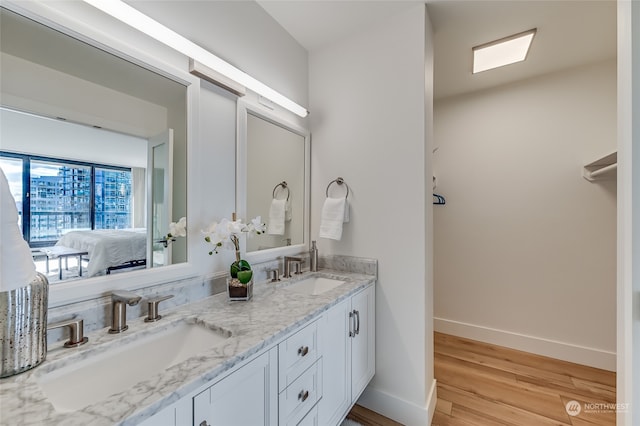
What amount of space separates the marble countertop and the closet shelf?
2.14 m

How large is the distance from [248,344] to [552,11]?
96.2 inches

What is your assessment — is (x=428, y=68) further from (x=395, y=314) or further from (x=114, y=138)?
(x=114, y=138)

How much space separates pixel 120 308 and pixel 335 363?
98cm

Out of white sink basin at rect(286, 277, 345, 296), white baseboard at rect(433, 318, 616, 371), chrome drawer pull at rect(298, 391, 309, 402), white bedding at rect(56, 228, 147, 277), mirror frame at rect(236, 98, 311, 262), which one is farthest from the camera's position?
white baseboard at rect(433, 318, 616, 371)

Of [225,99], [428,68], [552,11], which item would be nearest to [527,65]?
[552,11]

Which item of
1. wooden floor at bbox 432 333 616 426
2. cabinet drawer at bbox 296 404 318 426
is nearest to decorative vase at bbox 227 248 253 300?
cabinet drawer at bbox 296 404 318 426

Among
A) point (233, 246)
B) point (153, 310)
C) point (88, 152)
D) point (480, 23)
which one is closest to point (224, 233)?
point (233, 246)

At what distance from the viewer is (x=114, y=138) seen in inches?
40.6

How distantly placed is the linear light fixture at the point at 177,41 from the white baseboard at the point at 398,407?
6.72 ft

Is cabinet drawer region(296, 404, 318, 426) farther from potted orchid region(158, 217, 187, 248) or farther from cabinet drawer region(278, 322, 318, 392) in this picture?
potted orchid region(158, 217, 187, 248)

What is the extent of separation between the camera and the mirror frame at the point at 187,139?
83 centimetres

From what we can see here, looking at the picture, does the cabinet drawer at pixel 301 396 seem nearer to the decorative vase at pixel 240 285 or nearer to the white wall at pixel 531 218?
the decorative vase at pixel 240 285

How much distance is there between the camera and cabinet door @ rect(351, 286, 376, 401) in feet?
4.84

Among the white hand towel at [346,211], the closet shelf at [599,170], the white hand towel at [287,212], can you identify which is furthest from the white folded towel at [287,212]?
the closet shelf at [599,170]
